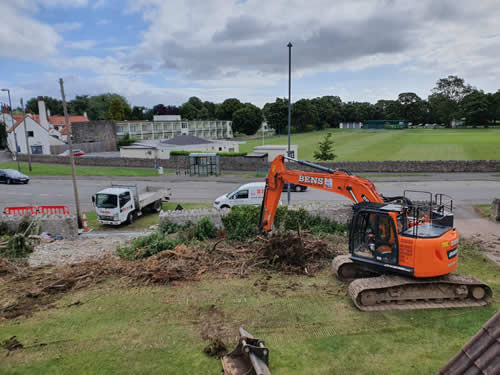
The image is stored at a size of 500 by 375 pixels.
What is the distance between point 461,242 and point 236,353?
1166cm

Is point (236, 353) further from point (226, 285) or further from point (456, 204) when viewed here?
point (456, 204)

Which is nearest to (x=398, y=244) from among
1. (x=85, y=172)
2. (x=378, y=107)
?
(x=85, y=172)

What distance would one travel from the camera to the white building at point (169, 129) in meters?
75.4

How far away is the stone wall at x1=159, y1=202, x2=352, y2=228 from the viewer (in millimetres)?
16438

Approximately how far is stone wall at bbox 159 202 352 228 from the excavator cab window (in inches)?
252

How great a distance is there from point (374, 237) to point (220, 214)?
7.91m

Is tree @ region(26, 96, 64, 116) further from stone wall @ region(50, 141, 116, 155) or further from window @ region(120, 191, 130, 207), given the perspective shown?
window @ region(120, 191, 130, 207)

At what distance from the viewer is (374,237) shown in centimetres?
1003

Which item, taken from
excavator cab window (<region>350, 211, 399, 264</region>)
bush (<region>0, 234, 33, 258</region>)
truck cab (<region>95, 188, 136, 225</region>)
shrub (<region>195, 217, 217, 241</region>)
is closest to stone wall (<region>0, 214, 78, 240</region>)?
bush (<region>0, 234, 33, 258</region>)

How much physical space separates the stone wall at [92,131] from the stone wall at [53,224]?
187 feet

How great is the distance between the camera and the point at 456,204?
22719mm

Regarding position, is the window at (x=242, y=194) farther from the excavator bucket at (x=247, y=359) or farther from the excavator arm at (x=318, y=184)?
the excavator bucket at (x=247, y=359)

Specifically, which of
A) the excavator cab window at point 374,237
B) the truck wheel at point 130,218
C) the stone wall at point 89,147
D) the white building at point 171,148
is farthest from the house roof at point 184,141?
the excavator cab window at point 374,237

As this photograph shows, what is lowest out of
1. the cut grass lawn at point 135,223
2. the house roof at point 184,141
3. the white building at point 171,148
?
the cut grass lawn at point 135,223
